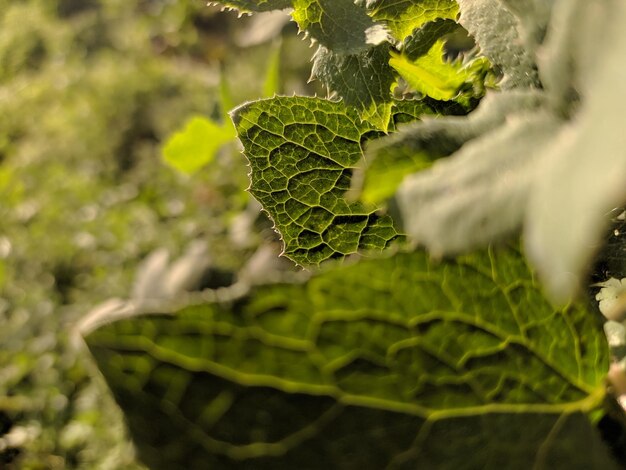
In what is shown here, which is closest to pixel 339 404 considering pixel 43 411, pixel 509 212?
Answer: pixel 509 212

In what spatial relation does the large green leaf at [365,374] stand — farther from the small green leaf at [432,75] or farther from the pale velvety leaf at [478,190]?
the small green leaf at [432,75]

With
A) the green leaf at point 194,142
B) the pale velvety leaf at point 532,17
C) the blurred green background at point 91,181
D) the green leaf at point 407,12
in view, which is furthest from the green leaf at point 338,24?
the green leaf at point 194,142

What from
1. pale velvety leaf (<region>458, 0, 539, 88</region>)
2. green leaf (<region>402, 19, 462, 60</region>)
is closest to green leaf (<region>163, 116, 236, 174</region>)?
green leaf (<region>402, 19, 462, 60</region>)

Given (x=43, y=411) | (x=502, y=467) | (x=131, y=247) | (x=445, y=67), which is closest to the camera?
(x=502, y=467)

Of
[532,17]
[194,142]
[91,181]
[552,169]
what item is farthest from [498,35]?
[91,181]

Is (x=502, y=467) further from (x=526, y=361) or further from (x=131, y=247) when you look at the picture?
(x=131, y=247)

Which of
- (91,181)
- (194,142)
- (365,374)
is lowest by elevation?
(365,374)

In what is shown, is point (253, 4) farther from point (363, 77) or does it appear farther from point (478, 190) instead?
point (478, 190)
